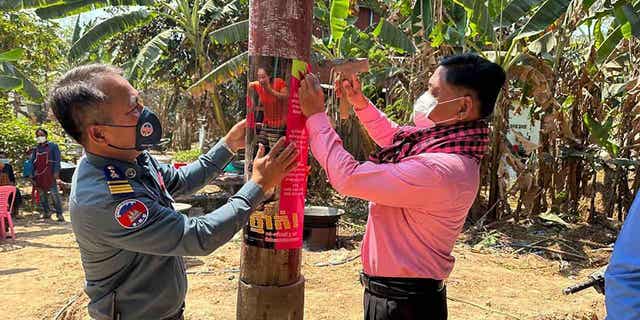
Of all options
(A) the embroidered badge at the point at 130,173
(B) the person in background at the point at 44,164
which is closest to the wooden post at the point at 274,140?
(A) the embroidered badge at the point at 130,173

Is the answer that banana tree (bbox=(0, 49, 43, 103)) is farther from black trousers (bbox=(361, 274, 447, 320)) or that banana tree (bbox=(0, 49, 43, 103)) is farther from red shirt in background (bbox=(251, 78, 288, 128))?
black trousers (bbox=(361, 274, 447, 320))

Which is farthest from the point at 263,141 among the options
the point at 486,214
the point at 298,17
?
the point at 486,214

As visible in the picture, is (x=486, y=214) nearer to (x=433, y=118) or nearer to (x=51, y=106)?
(x=433, y=118)

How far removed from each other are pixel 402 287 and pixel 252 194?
748 mm

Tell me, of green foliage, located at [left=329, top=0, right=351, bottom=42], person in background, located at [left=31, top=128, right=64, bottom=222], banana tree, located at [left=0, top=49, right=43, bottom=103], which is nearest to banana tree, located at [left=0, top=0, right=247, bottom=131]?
banana tree, located at [left=0, top=49, right=43, bottom=103]

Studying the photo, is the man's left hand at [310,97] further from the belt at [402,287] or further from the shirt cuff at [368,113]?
the belt at [402,287]

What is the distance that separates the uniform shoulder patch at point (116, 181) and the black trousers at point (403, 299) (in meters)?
1.06

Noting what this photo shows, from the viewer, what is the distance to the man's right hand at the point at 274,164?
181 centimetres

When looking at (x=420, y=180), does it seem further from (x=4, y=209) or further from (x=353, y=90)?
(x=4, y=209)

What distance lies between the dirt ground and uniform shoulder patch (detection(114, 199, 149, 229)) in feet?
10.2

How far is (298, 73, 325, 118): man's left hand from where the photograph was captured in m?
1.88

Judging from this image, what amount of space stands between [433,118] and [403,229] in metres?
0.47

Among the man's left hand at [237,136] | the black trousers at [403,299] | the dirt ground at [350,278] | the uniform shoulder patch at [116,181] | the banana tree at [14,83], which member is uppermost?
the banana tree at [14,83]

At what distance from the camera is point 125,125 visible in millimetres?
1789
